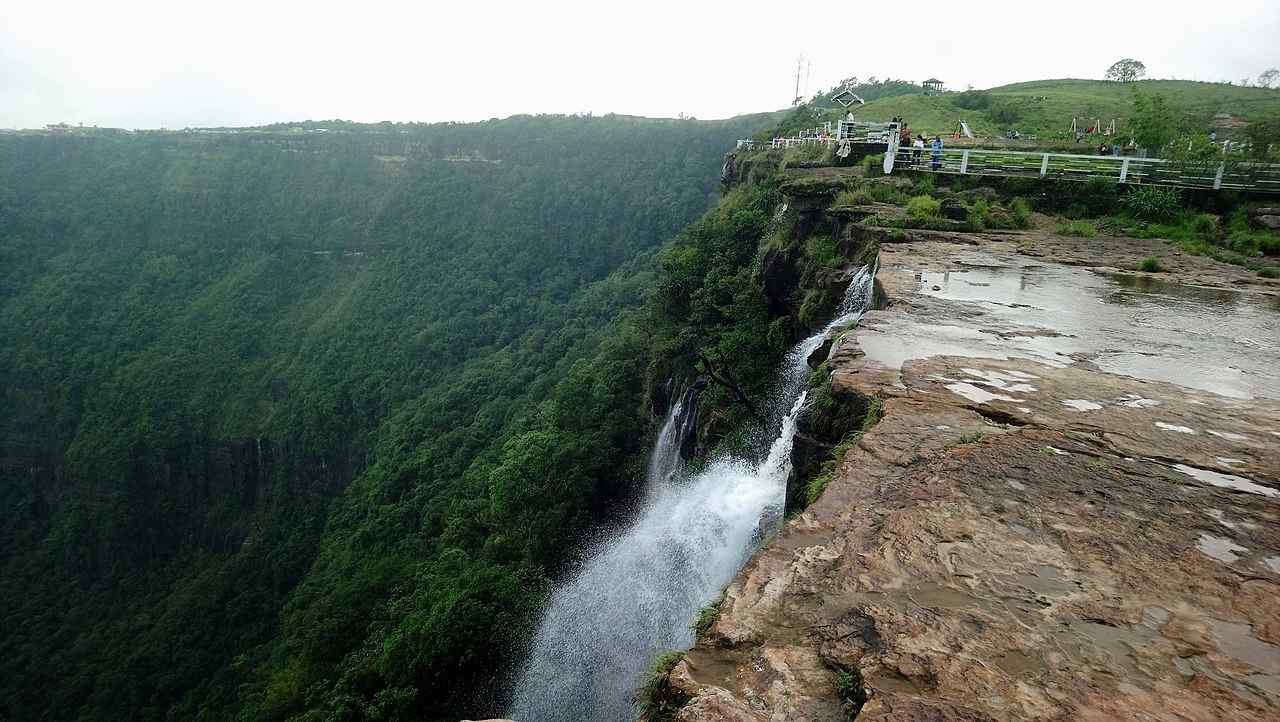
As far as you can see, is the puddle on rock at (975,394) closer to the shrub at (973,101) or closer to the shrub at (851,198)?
the shrub at (851,198)

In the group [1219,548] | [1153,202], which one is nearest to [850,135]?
[1153,202]

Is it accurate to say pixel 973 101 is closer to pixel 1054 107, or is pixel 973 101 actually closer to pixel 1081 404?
pixel 1054 107

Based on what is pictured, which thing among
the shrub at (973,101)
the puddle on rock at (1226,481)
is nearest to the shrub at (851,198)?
the puddle on rock at (1226,481)

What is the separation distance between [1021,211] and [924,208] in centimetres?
218

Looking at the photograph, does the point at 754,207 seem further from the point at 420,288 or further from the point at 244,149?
the point at 244,149

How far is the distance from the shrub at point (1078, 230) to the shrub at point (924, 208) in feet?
7.56

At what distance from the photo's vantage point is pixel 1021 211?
13.7m

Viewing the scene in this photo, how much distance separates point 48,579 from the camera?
38.9 metres

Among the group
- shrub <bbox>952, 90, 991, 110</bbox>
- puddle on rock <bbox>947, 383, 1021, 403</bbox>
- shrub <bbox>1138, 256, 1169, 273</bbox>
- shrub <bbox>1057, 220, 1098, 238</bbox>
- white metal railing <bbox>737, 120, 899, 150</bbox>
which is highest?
shrub <bbox>952, 90, 991, 110</bbox>

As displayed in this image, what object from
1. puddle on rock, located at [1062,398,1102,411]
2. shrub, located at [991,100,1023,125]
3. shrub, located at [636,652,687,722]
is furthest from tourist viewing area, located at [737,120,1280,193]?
shrub, located at [991,100,1023,125]

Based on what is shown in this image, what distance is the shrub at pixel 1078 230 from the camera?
1292cm

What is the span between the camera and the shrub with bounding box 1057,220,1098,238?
12.9 m

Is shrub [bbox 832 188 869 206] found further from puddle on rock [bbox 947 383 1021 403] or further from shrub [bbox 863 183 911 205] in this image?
puddle on rock [bbox 947 383 1021 403]

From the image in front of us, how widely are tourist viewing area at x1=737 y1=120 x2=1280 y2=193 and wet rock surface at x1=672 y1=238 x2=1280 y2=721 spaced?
9.36m
